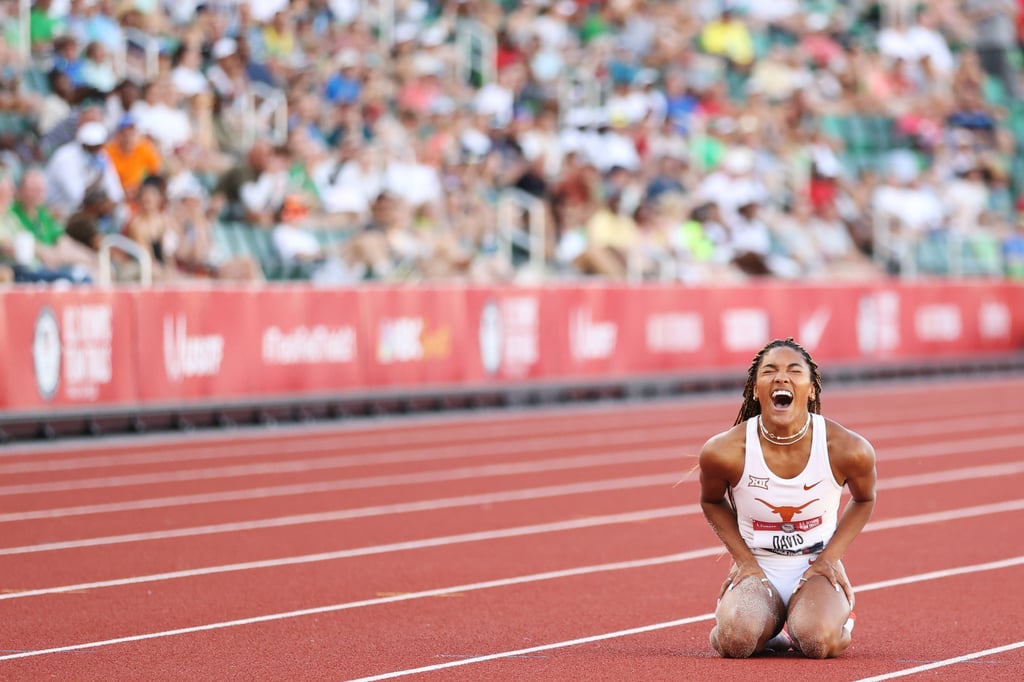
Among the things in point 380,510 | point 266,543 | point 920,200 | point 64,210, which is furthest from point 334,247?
point 920,200

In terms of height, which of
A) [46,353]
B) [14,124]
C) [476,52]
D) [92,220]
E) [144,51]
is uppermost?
[476,52]

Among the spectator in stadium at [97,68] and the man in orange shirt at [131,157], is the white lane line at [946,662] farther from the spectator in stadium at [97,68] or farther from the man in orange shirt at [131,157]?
the spectator in stadium at [97,68]

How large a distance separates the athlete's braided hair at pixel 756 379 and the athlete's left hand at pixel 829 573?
1.73ft

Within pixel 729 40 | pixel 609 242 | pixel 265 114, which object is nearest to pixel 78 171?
pixel 265 114

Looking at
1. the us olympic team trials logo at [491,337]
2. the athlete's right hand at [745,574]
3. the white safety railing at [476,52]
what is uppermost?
the white safety railing at [476,52]

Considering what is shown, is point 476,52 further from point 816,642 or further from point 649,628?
point 816,642

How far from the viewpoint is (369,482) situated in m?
12.8

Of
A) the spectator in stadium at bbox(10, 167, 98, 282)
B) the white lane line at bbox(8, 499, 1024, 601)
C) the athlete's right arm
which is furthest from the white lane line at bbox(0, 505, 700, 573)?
the spectator in stadium at bbox(10, 167, 98, 282)

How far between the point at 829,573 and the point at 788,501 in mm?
269

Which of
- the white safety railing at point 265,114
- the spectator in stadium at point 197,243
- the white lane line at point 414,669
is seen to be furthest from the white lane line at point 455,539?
the white safety railing at point 265,114

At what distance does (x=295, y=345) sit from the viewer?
57.0 feet

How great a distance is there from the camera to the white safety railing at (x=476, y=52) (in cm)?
2314

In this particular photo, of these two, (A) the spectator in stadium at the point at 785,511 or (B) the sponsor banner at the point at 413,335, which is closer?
(A) the spectator in stadium at the point at 785,511

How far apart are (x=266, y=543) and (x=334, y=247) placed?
9024mm
